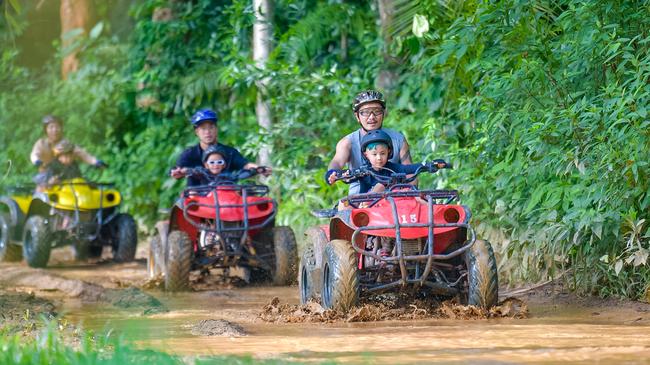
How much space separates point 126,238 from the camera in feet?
51.8

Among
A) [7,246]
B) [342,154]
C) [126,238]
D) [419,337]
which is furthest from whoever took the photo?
[7,246]

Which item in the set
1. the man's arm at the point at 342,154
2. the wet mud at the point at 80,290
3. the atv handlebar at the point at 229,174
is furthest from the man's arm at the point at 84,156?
the man's arm at the point at 342,154

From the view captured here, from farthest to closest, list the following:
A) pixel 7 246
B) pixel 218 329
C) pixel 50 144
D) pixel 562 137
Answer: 1. pixel 50 144
2. pixel 7 246
3. pixel 562 137
4. pixel 218 329

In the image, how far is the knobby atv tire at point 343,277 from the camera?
8.42 meters

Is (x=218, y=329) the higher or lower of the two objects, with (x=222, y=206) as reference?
lower

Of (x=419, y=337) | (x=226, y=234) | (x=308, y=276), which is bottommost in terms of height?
(x=419, y=337)

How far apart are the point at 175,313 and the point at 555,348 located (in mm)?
4018

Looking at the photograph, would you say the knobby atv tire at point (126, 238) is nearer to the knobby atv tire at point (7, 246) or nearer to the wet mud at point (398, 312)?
the knobby atv tire at point (7, 246)

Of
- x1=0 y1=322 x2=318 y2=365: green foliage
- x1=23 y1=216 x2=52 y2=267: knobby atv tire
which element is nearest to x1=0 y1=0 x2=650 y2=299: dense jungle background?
x1=23 y1=216 x2=52 y2=267: knobby atv tire

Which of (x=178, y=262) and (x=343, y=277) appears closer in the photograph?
(x=343, y=277)

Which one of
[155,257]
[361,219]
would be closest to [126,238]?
[155,257]

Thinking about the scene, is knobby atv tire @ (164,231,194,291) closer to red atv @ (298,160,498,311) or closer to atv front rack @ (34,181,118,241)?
red atv @ (298,160,498,311)

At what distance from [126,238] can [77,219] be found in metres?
0.68

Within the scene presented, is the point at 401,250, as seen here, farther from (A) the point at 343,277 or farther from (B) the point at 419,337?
(B) the point at 419,337
